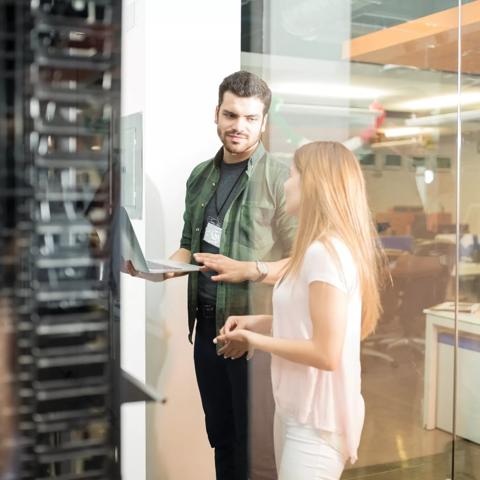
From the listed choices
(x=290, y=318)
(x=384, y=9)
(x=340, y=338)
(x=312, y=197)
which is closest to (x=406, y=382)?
(x=340, y=338)

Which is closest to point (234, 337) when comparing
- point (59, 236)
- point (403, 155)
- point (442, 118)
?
point (403, 155)

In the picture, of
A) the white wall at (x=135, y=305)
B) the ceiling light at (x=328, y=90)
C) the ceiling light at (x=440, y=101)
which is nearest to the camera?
the white wall at (x=135, y=305)

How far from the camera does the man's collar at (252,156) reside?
1.32 m

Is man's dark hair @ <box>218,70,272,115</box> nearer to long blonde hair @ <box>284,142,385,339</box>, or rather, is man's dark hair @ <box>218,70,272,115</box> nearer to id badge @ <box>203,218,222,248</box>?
long blonde hair @ <box>284,142,385,339</box>

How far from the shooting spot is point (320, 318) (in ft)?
4.41

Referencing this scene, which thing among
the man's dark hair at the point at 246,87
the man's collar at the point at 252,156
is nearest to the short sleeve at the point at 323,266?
the man's collar at the point at 252,156

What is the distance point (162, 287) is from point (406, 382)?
793 mm

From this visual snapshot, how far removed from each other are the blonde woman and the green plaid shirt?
0.02m

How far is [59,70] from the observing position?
0.87 ft

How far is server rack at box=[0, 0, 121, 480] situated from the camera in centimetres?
25

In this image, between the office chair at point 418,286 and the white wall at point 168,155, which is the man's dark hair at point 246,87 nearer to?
the white wall at point 168,155

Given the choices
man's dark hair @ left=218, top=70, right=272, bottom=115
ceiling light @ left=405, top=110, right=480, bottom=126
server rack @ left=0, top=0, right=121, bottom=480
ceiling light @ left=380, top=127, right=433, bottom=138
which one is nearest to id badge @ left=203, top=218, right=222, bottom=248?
man's dark hair @ left=218, top=70, right=272, bottom=115

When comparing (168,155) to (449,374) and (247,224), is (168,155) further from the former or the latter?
(449,374)

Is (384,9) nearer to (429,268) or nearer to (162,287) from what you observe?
(429,268)
